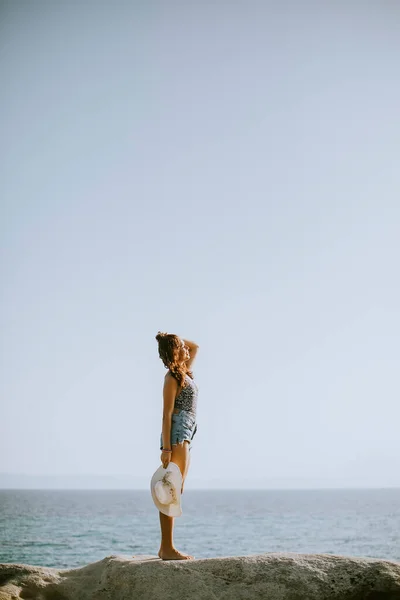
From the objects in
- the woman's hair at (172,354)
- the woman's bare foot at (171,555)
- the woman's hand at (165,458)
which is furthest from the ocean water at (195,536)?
the woman's hair at (172,354)

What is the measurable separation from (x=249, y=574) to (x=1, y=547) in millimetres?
38303

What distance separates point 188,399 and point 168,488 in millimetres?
891

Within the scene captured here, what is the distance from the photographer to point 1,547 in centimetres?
3922

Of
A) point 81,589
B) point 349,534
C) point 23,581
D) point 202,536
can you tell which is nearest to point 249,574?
point 81,589

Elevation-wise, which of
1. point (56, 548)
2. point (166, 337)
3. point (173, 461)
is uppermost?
point (166, 337)

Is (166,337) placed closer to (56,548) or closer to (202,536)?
(56,548)

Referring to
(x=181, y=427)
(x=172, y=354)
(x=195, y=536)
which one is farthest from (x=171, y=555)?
(x=195, y=536)

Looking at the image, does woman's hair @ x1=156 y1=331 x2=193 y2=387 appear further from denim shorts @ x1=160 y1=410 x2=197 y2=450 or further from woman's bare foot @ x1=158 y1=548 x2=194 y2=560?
woman's bare foot @ x1=158 y1=548 x2=194 y2=560

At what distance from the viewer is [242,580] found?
17.5 ft

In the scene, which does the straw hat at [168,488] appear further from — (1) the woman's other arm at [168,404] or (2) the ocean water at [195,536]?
(2) the ocean water at [195,536]

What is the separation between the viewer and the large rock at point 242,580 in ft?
17.1

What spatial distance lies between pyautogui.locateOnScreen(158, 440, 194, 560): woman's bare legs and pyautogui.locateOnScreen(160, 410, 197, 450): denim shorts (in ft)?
0.19

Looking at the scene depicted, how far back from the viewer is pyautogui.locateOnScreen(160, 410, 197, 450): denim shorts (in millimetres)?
6320

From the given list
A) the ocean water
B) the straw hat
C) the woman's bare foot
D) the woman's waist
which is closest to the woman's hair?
the woman's waist
